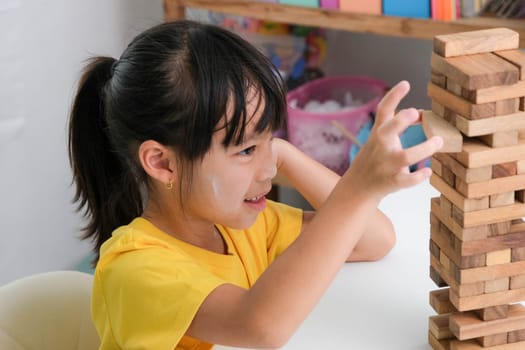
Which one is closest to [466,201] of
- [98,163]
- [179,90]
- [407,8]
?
[179,90]

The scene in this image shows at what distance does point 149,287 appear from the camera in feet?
3.20

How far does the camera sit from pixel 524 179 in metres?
0.91

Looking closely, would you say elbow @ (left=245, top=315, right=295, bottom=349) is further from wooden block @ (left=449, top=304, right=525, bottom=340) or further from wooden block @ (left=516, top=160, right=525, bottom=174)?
wooden block @ (left=516, top=160, right=525, bottom=174)

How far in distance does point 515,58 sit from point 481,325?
312 millimetres

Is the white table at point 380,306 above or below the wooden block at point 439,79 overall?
below

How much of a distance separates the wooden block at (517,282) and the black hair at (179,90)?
1.15 feet

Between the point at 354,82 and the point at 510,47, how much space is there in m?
1.49

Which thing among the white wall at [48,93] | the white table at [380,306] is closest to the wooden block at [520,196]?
the white table at [380,306]

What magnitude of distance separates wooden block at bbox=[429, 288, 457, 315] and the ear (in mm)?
369

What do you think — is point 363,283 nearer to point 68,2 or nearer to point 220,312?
point 220,312

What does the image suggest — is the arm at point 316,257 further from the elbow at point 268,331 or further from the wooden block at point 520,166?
the wooden block at point 520,166

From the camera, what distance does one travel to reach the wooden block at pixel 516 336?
0.98 meters

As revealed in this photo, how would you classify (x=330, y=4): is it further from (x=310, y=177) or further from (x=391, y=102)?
(x=391, y=102)

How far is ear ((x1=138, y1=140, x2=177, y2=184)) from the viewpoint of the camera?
3.51 feet
